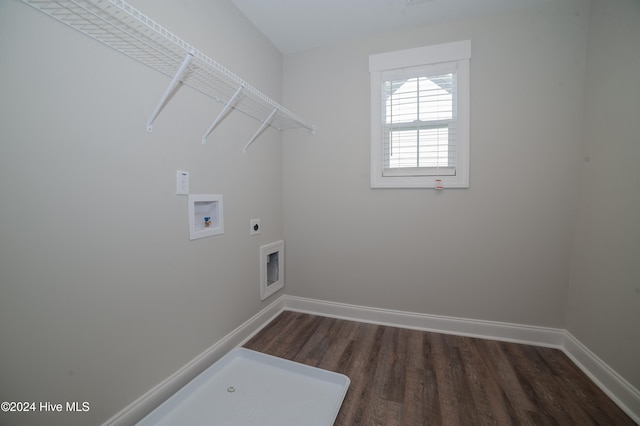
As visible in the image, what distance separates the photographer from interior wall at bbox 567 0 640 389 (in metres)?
1.29

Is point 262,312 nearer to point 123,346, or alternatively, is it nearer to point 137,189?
point 123,346

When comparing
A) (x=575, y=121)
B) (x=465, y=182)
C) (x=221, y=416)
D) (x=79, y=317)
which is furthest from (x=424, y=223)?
(x=79, y=317)

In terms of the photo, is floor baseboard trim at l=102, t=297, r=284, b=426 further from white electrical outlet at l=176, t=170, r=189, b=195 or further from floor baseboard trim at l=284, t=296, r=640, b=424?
white electrical outlet at l=176, t=170, r=189, b=195

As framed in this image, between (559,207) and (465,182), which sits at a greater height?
(465,182)

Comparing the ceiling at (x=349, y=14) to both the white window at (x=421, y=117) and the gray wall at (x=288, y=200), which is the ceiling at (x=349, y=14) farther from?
the white window at (x=421, y=117)

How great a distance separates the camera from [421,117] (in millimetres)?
2035

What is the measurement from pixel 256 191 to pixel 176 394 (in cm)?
140

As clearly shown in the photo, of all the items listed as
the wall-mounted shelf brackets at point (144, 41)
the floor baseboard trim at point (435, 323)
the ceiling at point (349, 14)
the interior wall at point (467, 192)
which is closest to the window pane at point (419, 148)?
the interior wall at point (467, 192)

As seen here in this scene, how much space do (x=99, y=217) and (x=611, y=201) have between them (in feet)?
8.88

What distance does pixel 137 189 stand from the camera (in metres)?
1.18

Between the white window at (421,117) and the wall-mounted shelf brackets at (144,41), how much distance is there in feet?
3.66

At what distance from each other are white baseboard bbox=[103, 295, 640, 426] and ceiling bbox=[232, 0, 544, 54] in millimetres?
2394

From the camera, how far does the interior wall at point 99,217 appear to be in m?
0.82

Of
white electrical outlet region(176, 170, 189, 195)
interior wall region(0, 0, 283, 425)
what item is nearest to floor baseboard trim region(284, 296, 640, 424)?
interior wall region(0, 0, 283, 425)
